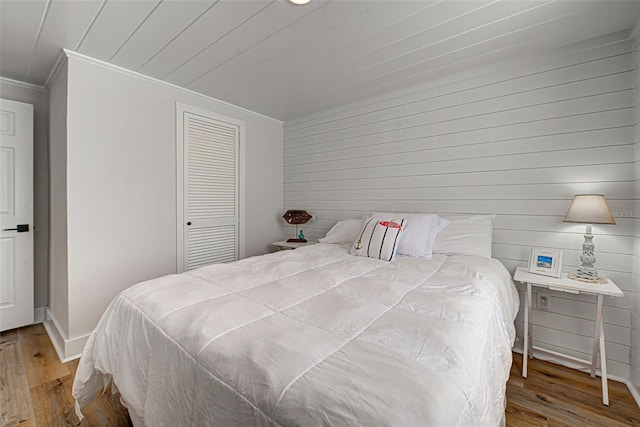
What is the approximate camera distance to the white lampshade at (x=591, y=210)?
1.71m

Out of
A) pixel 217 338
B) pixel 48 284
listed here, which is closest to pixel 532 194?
pixel 217 338

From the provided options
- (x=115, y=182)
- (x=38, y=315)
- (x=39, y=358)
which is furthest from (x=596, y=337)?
(x=38, y=315)

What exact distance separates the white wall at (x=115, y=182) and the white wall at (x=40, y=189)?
106 cm

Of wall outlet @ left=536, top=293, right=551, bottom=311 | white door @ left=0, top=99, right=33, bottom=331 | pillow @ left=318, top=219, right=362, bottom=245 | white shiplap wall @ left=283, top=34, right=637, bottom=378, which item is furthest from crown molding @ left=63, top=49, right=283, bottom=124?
wall outlet @ left=536, top=293, right=551, bottom=311

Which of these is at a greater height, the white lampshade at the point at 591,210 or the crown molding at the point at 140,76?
the crown molding at the point at 140,76

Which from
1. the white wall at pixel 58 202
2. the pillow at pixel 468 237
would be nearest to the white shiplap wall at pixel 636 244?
the pillow at pixel 468 237

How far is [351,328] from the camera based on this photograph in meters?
0.98

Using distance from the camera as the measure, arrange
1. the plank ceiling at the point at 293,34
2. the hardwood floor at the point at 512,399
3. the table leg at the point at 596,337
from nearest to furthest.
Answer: the hardwood floor at the point at 512,399, the plank ceiling at the point at 293,34, the table leg at the point at 596,337

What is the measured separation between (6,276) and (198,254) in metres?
1.64

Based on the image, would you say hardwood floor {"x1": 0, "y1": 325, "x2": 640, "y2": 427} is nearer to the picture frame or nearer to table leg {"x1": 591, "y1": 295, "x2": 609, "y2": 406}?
table leg {"x1": 591, "y1": 295, "x2": 609, "y2": 406}

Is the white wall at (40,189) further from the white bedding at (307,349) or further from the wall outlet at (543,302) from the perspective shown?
the wall outlet at (543,302)

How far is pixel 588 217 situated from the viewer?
69.1 inches

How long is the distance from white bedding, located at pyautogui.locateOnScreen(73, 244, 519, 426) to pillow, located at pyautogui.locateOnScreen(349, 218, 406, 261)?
A: 0.44 metres

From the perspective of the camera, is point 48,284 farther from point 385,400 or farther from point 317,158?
point 385,400
